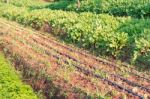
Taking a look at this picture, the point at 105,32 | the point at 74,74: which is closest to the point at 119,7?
the point at 105,32

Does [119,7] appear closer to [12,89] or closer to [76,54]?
[76,54]

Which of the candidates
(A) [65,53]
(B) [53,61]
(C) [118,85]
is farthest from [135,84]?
(A) [65,53]

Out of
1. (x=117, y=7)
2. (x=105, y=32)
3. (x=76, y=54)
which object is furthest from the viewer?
(x=117, y=7)

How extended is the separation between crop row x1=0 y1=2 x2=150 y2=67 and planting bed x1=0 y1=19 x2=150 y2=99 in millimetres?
792

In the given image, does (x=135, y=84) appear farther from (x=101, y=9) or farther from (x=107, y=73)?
(x=101, y=9)

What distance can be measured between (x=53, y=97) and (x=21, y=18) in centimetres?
2007

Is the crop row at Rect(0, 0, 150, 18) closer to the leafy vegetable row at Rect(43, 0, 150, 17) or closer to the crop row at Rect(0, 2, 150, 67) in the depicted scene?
the leafy vegetable row at Rect(43, 0, 150, 17)

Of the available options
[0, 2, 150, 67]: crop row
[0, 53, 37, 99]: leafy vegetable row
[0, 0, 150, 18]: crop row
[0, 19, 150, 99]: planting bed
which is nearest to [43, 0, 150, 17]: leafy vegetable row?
[0, 0, 150, 18]: crop row

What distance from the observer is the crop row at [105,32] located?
1834cm

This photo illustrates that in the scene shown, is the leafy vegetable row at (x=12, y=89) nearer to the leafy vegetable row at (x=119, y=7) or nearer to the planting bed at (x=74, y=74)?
the planting bed at (x=74, y=74)

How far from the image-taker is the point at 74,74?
15.9 metres

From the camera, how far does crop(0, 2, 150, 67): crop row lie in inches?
722

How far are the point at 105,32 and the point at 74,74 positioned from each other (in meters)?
5.14

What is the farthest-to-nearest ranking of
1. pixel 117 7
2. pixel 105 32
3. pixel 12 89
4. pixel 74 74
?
1. pixel 117 7
2. pixel 105 32
3. pixel 74 74
4. pixel 12 89
